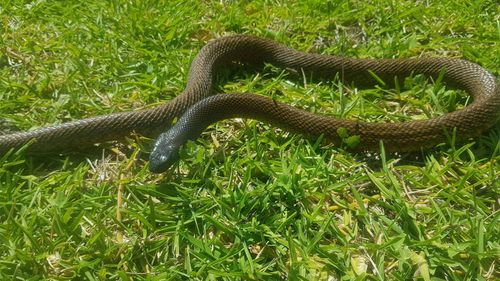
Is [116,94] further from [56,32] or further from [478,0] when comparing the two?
[478,0]

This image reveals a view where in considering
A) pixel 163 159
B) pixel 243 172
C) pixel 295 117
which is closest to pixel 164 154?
pixel 163 159

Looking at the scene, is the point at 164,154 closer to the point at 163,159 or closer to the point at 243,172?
the point at 163,159

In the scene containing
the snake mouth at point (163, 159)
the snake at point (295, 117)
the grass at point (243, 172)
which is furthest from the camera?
the snake at point (295, 117)

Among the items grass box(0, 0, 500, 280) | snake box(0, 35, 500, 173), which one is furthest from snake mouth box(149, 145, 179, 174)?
grass box(0, 0, 500, 280)

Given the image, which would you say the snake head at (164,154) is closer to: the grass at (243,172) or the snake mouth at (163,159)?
the snake mouth at (163,159)

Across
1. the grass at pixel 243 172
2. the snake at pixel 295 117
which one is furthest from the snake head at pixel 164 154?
the grass at pixel 243 172
